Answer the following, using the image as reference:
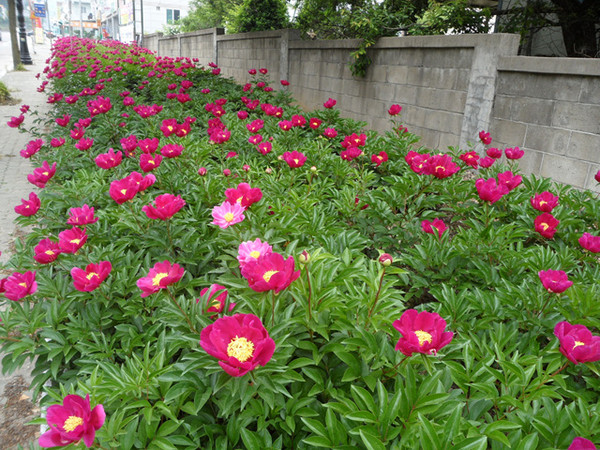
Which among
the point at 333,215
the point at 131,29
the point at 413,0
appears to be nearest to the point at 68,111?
the point at 333,215

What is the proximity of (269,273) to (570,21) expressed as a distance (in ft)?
20.9

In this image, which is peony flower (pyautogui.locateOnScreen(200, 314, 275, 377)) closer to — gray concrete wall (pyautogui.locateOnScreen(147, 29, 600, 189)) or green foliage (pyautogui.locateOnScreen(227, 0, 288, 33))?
gray concrete wall (pyautogui.locateOnScreen(147, 29, 600, 189))

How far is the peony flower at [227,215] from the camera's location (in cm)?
141

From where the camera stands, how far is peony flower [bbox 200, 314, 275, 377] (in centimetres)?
83

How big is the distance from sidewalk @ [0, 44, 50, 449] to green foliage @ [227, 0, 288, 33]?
604 centimetres

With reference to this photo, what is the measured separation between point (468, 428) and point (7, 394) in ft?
7.95

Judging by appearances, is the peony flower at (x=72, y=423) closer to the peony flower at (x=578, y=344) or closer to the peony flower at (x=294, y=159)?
the peony flower at (x=578, y=344)

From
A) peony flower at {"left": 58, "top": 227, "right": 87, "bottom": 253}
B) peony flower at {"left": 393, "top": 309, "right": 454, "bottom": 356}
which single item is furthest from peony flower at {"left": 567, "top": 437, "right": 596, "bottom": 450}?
peony flower at {"left": 58, "top": 227, "right": 87, "bottom": 253}

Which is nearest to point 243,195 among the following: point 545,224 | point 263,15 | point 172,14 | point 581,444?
point 581,444

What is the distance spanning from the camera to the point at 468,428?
3.10 feet

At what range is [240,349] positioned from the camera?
88 centimetres

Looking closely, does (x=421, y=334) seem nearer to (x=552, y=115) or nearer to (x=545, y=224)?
(x=545, y=224)

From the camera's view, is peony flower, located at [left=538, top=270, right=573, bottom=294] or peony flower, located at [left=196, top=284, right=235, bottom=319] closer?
peony flower, located at [left=196, top=284, right=235, bottom=319]

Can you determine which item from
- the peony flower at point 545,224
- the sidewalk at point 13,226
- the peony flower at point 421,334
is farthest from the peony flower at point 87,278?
the peony flower at point 545,224
